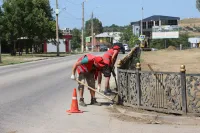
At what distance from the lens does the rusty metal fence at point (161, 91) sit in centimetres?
838

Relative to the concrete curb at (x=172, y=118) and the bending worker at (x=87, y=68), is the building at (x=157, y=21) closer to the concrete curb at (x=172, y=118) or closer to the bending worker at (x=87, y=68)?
the bending worker at (x=87, y=68)

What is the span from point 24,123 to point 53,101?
10.5 ft

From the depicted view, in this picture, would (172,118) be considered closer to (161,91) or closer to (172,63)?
(161,91)

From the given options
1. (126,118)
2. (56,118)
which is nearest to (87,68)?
(56,118)

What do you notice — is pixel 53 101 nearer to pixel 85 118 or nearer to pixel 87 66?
pixel 87 66

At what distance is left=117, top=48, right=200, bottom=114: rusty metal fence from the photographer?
27.5 ft

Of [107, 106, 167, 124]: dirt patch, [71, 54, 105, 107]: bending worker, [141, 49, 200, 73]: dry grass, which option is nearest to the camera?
[107, 106, 167, 124]: dirt patch

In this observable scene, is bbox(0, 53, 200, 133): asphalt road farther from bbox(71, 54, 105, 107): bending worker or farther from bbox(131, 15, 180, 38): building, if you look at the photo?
bbox(131, 15, 180, 38): building

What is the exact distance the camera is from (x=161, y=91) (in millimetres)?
8852

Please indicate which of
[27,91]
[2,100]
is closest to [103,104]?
[2,100]

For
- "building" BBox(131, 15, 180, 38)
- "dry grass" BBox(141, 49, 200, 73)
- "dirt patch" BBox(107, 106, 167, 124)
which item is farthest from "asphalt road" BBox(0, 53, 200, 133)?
"building" BBox(131, 15, 180, 38)

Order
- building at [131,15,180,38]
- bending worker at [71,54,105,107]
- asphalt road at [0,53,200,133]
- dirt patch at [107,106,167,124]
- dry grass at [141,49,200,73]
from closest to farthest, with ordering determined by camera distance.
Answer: asphalt road at [0,53,200,133], dirt patch at [107,106,167,124], bending worker at [71,54,105,107], dry grass at [141,49,200,73], building at [131,15,180,38]

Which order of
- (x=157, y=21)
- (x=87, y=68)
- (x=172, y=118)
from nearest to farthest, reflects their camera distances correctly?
1. (x=172, y=118)
2. (x=87, y=68)
3. (x=157, y=21)

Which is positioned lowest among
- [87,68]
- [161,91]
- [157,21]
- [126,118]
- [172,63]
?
[126,118]
